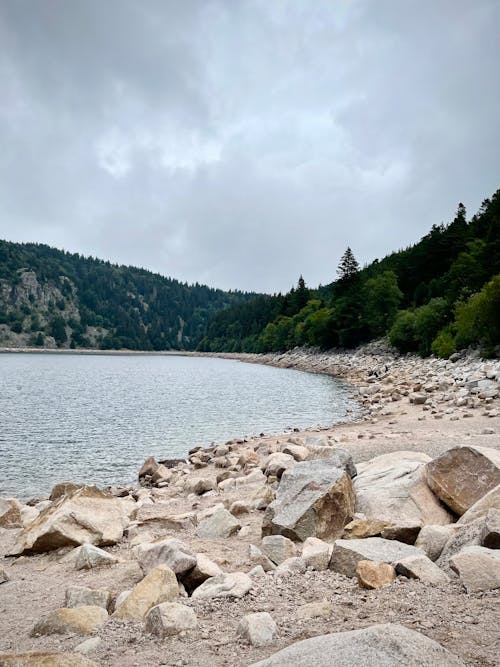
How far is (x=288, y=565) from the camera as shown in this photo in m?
6.18

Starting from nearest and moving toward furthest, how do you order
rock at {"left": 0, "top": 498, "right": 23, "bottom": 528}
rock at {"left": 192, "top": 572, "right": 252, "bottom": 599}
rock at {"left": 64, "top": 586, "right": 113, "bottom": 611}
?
rock at {"left": 192, "top": 572, "right": 252, "bottom": 599}
rock at {"left": 64, "top": 586, "right": 113, "bottom": 611}
rock at {"left": 0, "top": 498, "right": 23, "bottom": 528}

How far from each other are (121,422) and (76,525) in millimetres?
20381

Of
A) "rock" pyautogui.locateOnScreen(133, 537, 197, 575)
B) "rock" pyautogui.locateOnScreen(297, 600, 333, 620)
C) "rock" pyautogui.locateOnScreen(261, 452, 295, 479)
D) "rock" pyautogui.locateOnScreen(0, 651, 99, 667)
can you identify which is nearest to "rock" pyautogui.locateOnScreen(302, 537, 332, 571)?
"rock" pyautogui.locateOnScreen(297, 600, 333, 620)

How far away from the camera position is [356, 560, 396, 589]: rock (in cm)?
527

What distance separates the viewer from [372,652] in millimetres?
3395

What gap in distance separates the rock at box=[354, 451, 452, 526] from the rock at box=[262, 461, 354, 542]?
45 centimetres

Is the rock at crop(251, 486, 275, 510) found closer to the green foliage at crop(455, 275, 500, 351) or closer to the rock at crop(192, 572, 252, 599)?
the rock at crop(192, 572, 252, 599)

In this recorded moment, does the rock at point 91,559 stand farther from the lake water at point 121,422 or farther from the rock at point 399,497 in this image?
the lake water at point 121,422

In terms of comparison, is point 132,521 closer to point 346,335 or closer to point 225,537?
point 225,537

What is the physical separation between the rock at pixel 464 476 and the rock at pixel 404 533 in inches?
60.3

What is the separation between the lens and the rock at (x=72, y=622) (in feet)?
16.5

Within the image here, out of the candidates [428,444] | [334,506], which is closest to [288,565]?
[334,506]

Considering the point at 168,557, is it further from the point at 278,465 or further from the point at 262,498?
the point at 278,465

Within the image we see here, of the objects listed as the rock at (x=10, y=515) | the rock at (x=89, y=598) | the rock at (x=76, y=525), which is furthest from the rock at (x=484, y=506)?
the rock at (x=10, y=515)
